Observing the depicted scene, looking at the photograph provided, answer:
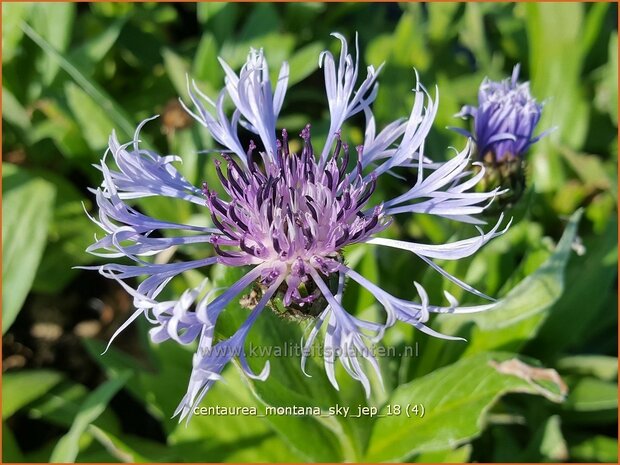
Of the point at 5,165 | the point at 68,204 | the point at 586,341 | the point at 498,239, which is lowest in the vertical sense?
the point at 586,341

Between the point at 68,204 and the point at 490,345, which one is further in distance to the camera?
the point at 68,204

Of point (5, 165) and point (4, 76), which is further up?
point (4, 76)

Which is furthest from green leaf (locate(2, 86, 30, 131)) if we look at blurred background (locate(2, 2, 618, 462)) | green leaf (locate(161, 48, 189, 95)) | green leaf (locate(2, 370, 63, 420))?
green leaf (locate(2, 370, 63, 420))

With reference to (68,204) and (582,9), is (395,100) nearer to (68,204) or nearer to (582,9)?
(582,9)

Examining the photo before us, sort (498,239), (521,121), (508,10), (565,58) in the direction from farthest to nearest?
(508,10), (565,58), (498,239), (521,121)

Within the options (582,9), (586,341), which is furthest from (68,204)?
(582,9)

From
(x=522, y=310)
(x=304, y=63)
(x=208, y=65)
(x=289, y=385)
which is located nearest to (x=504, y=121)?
(x=522, y=310)

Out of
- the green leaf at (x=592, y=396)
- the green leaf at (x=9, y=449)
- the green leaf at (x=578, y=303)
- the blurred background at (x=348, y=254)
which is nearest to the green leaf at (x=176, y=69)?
the blurred background at (x=348, y=254)

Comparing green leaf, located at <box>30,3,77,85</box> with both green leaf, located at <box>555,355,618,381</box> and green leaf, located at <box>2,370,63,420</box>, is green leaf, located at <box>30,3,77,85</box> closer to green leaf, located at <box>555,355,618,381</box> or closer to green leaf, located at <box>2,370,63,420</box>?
green leaf, located at <box>2,370,63,420</box>
